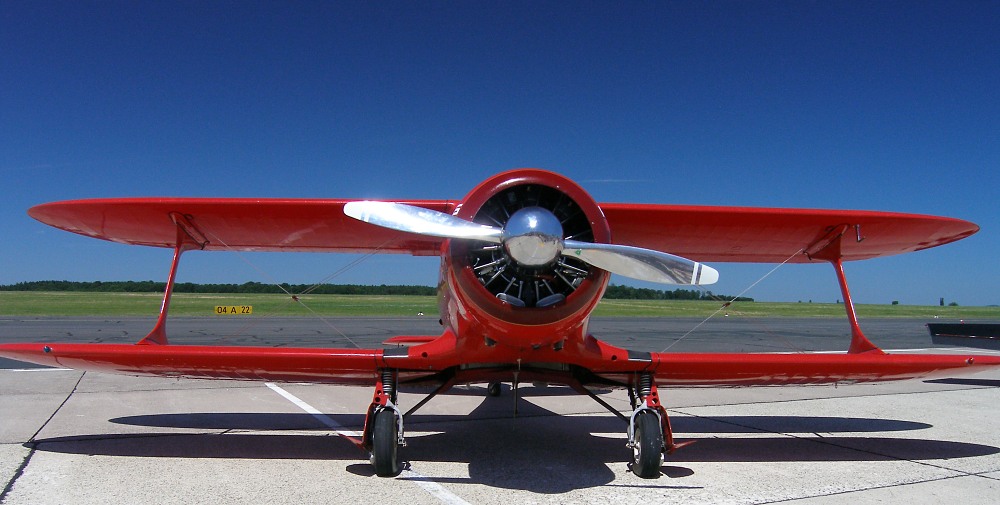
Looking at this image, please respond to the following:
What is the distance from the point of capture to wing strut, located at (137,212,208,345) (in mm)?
7336

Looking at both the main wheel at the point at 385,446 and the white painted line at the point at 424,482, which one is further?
the main wheel at the point at 385,446

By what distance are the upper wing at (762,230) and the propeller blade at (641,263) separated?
1665 millimetres

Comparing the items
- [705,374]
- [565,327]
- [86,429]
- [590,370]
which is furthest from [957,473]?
[86,429]

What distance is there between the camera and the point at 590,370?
666cm

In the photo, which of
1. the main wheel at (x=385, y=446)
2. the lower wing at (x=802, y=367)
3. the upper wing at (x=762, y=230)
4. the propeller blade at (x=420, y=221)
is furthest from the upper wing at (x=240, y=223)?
the lower wing at (x=802, y=367)

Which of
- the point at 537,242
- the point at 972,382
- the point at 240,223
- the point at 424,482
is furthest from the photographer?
the point at 972,382

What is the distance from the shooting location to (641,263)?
16.8 ft

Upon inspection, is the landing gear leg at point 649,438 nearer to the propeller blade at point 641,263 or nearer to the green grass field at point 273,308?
the propeller blade at point 641,263

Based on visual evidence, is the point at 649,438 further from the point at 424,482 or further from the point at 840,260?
the point at 840,260

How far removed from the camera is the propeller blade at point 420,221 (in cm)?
492

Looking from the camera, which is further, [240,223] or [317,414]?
[317,414]

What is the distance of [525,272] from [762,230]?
3829 mm

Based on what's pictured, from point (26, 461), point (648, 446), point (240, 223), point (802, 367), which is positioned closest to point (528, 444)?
point (648, 446)

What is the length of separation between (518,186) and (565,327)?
47.7 inches
